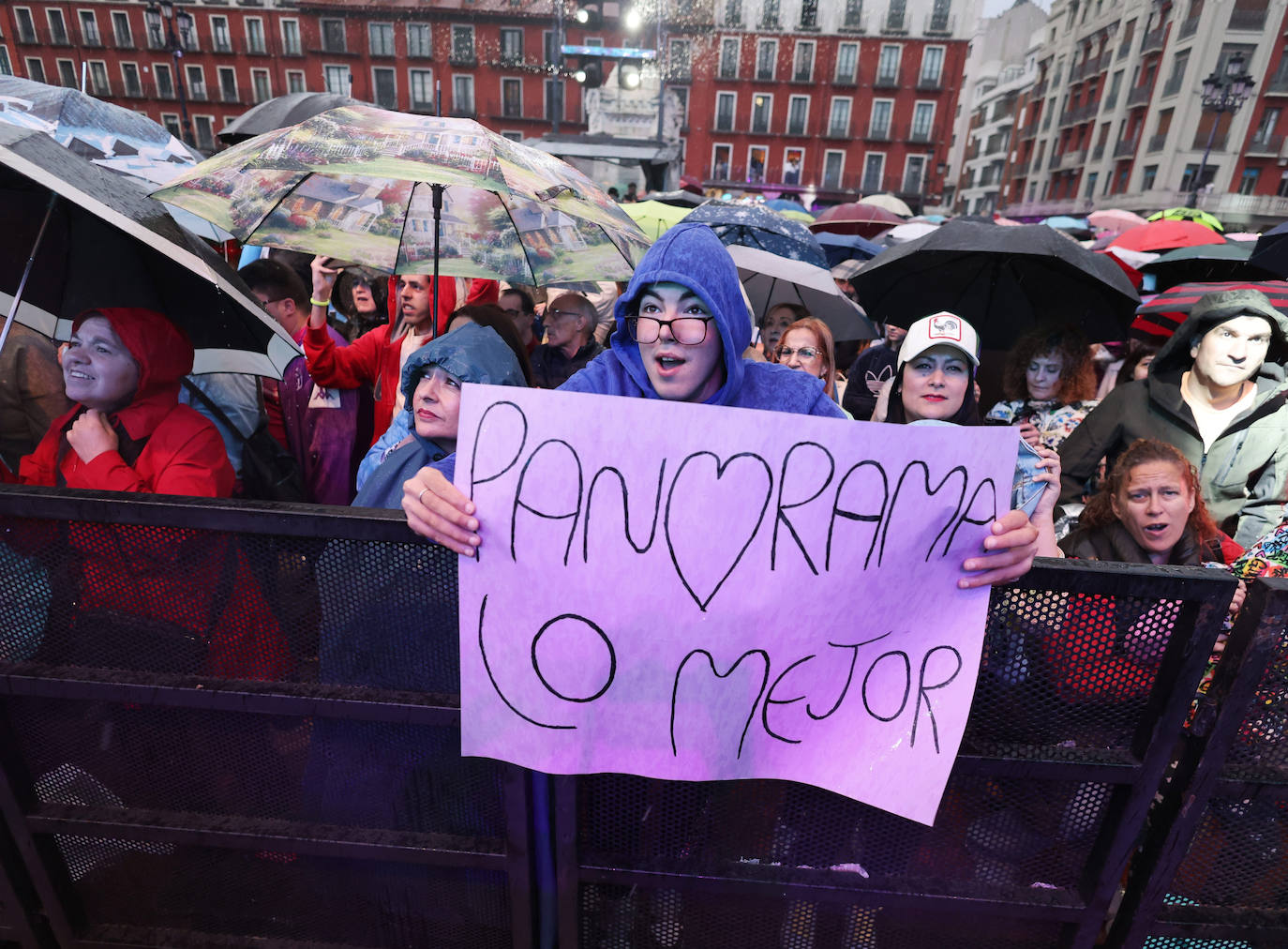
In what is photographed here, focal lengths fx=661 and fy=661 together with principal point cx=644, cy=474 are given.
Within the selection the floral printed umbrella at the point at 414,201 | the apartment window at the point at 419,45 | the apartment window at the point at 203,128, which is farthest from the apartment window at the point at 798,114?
the floral printed umbrella at the point at 414,201

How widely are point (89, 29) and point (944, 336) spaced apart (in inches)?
2190

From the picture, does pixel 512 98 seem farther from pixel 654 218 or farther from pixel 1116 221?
pixel 654 218

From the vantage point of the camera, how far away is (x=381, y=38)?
39.1 meters

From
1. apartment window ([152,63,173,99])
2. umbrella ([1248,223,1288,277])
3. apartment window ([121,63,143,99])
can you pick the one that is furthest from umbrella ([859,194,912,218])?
apartment window ([121,63,143,99])

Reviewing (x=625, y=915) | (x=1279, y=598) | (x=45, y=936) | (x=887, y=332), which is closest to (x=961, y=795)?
(x=1279, y=598)

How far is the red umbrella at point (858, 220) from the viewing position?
13.0 metres

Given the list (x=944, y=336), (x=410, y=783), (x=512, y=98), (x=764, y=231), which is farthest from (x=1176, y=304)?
(x=512, y=98)

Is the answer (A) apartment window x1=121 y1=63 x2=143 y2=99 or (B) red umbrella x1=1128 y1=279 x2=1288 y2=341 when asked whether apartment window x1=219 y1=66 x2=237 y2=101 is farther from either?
(B) red umbrella x1=1128 y1=279 x2=1288 y2=341

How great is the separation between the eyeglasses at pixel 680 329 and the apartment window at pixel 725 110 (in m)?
42.2

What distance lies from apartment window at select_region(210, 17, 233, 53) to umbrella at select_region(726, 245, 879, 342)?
48216 mm

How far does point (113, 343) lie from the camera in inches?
68.2

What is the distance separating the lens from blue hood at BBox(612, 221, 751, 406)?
4.51 ft

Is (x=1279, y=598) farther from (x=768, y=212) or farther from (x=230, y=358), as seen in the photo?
(x=768, y=212)

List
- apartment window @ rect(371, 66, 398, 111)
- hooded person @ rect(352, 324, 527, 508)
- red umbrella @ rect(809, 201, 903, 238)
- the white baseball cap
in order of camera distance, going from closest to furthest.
Answer: hooded person @ rect(352, 324, 527, 508) → the white baseball cap → red umbrella @ rect(809, 201, 903, 238) → apartment window @ rect(371, 66, 398, 111)
